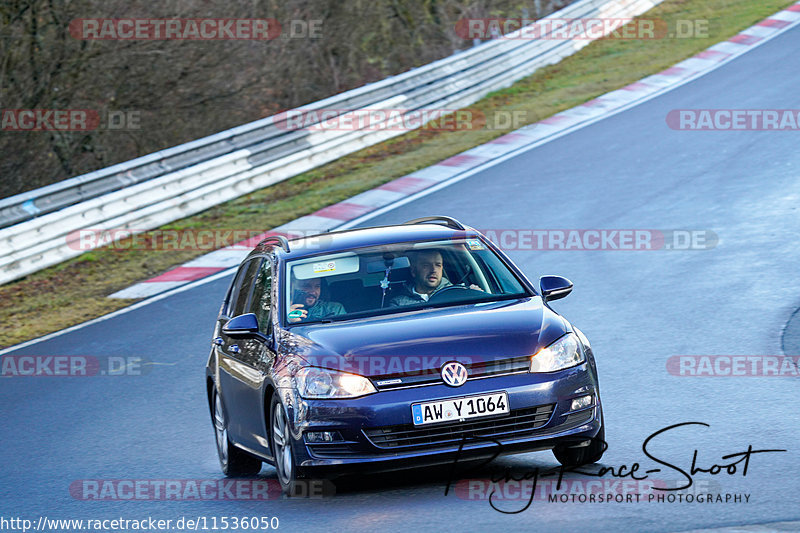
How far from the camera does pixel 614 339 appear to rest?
10.9 m

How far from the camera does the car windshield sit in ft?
25.2

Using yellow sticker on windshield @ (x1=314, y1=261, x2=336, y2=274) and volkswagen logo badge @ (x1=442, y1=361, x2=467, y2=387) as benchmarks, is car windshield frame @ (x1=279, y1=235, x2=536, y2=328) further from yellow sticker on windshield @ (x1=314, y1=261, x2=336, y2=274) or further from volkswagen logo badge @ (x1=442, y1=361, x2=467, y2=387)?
volkswagen logo badge @ (x1=442, y1=361, x2=467, y2=387)

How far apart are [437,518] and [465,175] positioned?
12.6 meters

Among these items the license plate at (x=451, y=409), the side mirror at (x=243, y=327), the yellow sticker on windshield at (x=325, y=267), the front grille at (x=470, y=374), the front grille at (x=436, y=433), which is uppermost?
the yellow sticker on windshield at (x=325, y=267)

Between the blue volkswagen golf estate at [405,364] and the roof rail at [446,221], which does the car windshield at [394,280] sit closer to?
the blue volkswagen golf estate at [405,364]

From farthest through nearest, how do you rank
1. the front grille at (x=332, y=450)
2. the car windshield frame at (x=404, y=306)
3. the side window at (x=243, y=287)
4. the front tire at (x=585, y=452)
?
the side window at (x=243, y=287), the car windshield frame at (x=404, y=306), the front tire at (x=585, y=452), the front grille at (x=332, y=450)

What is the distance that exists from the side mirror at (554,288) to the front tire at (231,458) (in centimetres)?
227

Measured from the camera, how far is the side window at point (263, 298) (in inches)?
312

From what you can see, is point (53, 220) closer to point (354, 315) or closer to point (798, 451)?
point (354, 315)

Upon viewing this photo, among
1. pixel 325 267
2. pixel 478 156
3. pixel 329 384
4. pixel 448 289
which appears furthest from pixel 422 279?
pixel 478 156

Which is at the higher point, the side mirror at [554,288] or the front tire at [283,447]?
the side mirror at [554,288]

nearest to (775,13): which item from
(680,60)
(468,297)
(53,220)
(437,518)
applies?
(680,60)

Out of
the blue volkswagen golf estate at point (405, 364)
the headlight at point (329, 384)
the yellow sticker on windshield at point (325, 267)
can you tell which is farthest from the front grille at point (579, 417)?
the yellow sticker on windshield at point (325, 267)

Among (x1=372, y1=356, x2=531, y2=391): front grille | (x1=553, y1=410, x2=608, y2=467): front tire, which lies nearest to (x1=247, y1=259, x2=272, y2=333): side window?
(x1=372, y1=356, x2=531, y2=391): front grille
